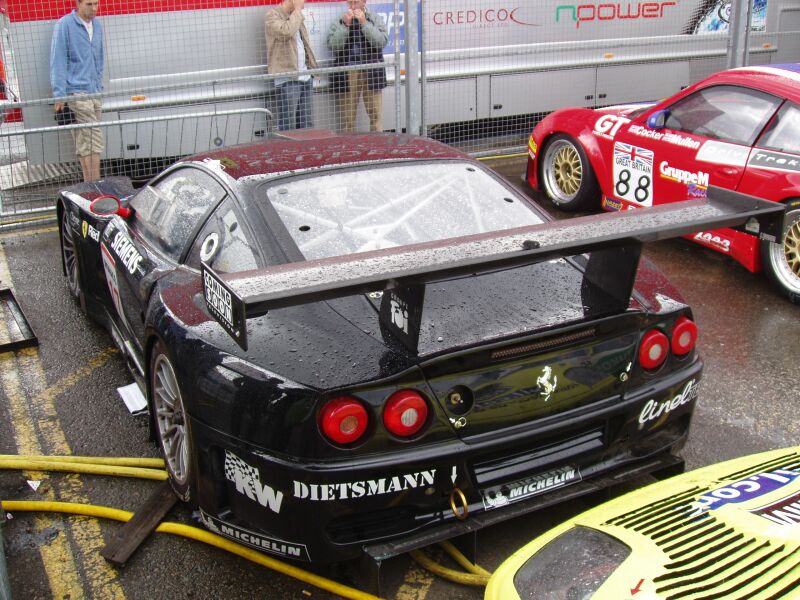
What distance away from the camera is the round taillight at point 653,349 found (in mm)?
3039

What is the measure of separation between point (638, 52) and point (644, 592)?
392 inches

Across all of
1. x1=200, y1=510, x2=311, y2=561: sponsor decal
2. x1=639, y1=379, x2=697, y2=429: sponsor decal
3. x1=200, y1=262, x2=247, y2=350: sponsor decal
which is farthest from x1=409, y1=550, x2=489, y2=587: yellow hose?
x1=200, y1=262, x2=247, y2=350: sponsor decal

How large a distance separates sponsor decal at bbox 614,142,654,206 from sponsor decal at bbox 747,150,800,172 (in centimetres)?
88

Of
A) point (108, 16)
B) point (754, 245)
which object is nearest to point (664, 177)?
point (754, 245)

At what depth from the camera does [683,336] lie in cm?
317

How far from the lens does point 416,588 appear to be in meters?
3.01

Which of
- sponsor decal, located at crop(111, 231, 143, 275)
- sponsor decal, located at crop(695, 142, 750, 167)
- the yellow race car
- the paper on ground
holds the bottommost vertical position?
the paper on ground

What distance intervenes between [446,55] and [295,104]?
193 cm

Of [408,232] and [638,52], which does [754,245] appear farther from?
[638,52]

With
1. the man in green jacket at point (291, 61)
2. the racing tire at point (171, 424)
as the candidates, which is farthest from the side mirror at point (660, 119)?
the racing tire at point (171, 424)

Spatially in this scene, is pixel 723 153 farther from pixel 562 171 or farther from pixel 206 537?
pixel 206 537

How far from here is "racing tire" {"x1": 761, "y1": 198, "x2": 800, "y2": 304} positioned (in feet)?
17.8

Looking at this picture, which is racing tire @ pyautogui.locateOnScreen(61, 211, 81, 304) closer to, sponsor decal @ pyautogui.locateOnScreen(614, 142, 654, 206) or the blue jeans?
the blue jeans

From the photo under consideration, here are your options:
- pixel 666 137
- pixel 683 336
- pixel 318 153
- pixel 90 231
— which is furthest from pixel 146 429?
pixel 666 137
